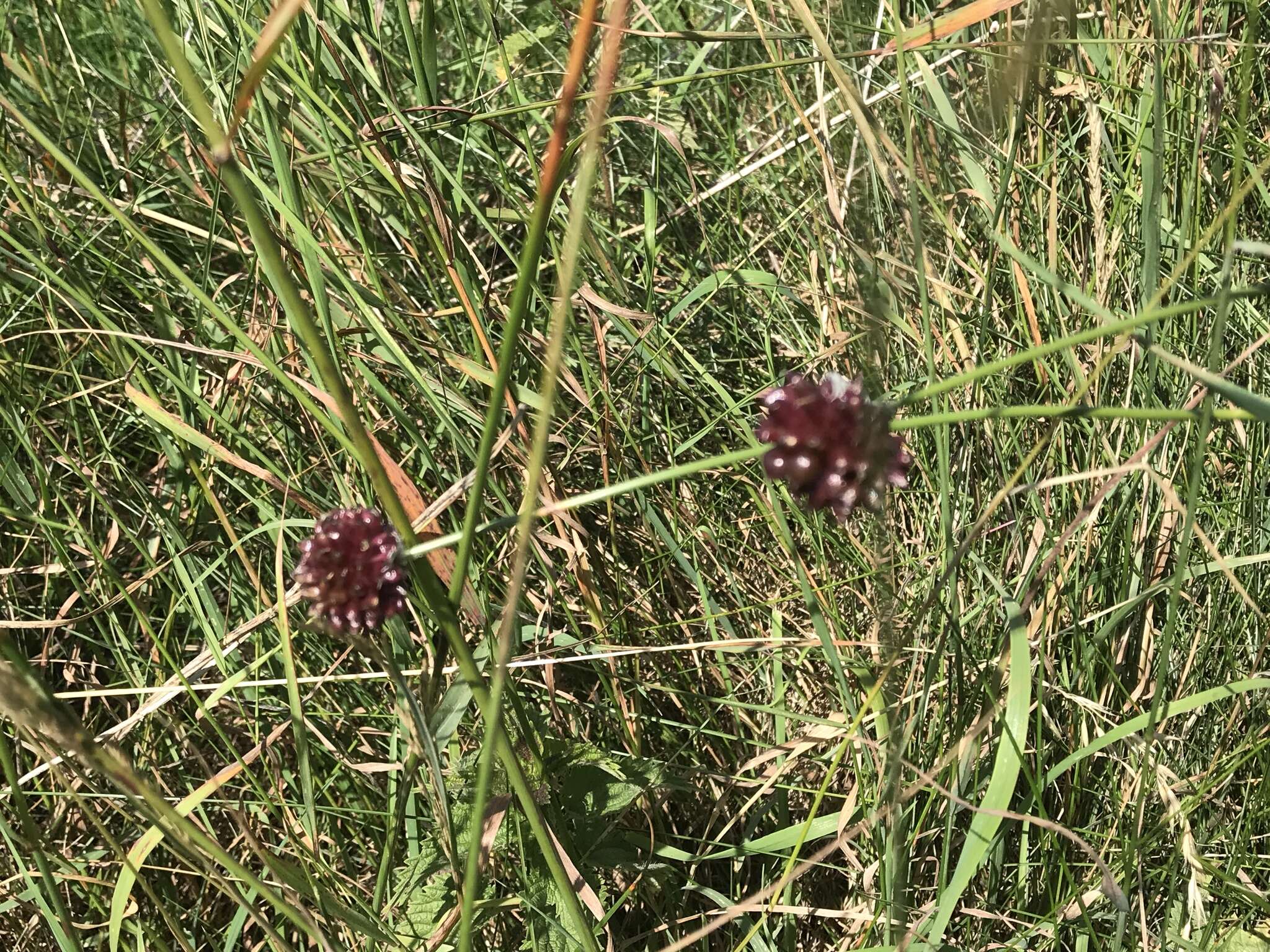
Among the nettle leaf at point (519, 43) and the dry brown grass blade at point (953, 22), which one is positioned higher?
the dry brown grass blade at point (953, 22)

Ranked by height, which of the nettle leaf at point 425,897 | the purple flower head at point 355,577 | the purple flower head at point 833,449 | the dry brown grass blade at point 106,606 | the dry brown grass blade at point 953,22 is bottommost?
the nettle leaf at point 425,897

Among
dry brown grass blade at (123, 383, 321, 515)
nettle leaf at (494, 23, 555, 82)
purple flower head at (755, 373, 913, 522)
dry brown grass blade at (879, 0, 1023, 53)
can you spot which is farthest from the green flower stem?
nettle leaf at (494, 23, 555, 82)

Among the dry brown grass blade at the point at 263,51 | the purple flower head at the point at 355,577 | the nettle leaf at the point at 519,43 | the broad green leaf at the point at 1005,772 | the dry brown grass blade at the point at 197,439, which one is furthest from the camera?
the nettle leaf at the point at 519,43

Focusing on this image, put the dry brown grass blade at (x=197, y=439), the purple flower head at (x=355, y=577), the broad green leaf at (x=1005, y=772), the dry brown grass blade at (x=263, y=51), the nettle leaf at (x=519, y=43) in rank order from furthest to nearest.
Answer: the nettle leaf at (x=519, y=43)
the dry brown grass blade at (x=197, y=439)
the broad green leaf at (x=1005, y=772)
the purple flower head at (x=355, y=577)
the dry brown grass blade at (x=263, y=51)

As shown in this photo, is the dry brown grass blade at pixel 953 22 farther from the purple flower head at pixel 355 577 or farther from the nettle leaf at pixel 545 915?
the nettle leaf at pixel 545 915

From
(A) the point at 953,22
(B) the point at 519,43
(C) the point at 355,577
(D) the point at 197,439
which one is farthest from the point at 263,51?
(B) the point at 519,43

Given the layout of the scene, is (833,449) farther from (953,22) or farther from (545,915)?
(953,22)

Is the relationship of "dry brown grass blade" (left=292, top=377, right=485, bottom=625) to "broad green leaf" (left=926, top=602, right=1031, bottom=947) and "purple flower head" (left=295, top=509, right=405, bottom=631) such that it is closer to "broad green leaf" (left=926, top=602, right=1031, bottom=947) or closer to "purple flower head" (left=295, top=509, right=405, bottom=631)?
"purple flower head" (left=295, top=509, right=405, bottom=631)

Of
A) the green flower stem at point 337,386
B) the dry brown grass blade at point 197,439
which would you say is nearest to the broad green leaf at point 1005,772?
the green flower stem at point 337,386
